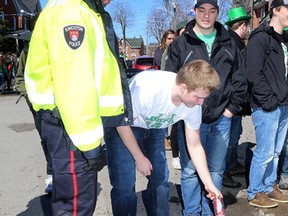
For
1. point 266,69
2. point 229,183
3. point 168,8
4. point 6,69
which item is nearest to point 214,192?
point 266,69

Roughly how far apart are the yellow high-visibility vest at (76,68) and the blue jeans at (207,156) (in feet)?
4.06

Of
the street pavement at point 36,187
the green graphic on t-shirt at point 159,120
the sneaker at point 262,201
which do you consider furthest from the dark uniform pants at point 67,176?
the sneaker at point 262,201

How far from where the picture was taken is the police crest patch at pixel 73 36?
173 centimetres

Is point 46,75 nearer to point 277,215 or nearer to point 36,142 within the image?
point 277,215

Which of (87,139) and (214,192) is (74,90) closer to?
(87,139)

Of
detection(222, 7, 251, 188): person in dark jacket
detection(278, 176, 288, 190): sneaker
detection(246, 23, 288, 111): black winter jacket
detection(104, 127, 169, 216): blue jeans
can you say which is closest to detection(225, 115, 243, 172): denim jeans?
detection(222, 7, 251, 188): person in dark jacket

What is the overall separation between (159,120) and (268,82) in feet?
3.84

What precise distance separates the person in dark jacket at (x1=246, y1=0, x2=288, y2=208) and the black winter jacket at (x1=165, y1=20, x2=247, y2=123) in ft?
0.47

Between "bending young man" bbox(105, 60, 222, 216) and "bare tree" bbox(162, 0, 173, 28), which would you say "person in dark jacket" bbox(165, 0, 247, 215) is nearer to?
"bending young man" bbox(105, 60, 222, 216)

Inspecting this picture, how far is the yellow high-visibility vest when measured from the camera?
1719 millimetres

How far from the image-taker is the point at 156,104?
2.46 metres

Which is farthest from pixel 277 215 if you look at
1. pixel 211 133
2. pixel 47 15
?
pixel 47 15

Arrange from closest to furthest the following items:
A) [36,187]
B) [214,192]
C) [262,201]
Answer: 1. [214,192]
2. [262,201]
3. [36,187]

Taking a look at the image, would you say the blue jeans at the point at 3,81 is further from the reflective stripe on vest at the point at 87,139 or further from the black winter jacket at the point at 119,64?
the reflective stripe on vest at the point at 87,139
